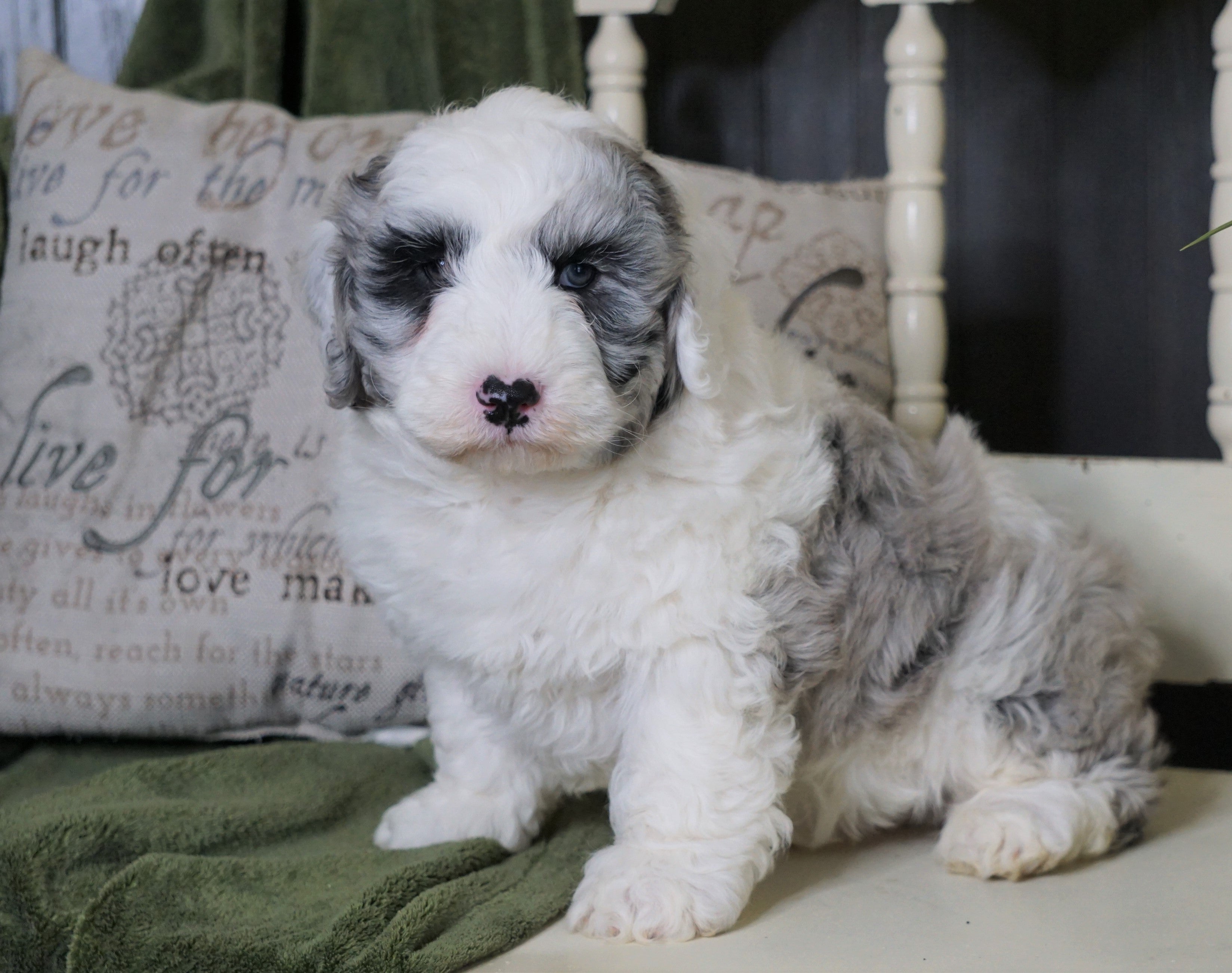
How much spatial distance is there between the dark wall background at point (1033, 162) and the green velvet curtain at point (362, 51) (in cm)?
37

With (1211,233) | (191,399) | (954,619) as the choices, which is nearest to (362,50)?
(191,399)

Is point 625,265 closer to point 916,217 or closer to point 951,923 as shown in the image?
point 951,923

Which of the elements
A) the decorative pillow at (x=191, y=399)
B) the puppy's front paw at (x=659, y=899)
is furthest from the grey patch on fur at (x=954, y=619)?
the decorative pillow at (x=191, y=399)

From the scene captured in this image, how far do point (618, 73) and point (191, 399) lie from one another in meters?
0.93

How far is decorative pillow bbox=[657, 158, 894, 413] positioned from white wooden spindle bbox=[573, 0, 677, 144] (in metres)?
0.16

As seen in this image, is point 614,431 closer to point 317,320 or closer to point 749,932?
point 317,320

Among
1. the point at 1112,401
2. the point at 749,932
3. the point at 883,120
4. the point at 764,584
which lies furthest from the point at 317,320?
the point at 1112,401

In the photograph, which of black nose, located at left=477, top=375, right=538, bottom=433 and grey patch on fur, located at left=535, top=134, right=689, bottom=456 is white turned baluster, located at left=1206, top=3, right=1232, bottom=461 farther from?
black nose, located at left=477, top=375, right=538, bottom=433

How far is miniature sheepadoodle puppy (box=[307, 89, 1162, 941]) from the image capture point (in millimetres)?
1330

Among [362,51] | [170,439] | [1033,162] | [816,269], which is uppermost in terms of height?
[362,51]

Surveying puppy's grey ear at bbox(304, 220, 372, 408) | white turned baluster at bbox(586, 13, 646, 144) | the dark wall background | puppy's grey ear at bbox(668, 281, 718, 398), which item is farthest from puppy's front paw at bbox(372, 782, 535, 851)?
the dark wall background

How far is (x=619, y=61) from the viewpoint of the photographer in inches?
87.8

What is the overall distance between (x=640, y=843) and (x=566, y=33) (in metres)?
1.65

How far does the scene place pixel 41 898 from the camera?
138cm
